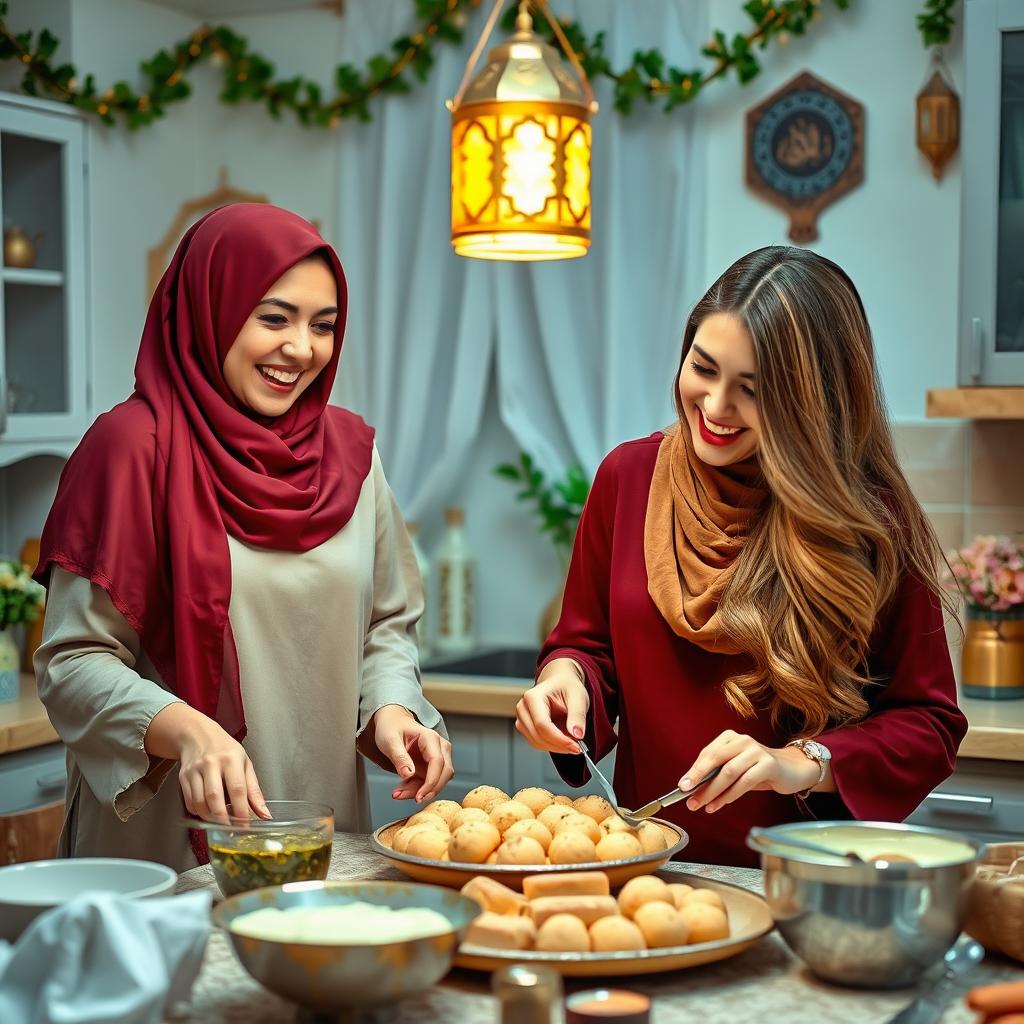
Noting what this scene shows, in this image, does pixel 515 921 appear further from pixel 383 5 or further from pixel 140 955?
pixel 383 5

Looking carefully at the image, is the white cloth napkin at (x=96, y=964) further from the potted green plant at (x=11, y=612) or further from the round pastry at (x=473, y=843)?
the potted green plant at (x=11, y=612)

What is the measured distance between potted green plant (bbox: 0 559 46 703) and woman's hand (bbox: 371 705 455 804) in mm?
1454

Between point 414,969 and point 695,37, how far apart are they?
2683 millimetres

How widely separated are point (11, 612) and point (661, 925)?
7.10 feet

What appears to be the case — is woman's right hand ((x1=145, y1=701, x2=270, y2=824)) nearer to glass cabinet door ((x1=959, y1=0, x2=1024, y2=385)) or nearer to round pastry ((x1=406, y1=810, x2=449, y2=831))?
round pastry ((x1=406, y1=810, x2=449, y2=831))

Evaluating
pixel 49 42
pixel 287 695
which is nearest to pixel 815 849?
pixel 287 695

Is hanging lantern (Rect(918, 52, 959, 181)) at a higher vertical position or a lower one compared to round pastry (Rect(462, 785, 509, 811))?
higher

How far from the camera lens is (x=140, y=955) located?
3.47ft

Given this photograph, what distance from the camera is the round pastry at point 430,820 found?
141cm

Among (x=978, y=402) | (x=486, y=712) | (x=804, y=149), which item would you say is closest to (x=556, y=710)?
(x=486, y=712)

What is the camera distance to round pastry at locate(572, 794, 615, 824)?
4.81ft

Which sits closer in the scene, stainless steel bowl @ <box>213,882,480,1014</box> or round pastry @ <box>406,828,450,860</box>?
stainless steel bowl @ <box>213,882,480,1014</box>

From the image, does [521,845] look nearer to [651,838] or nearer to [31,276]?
[651,838]

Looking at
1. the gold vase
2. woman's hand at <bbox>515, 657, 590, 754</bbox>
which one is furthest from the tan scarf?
the gold vase
